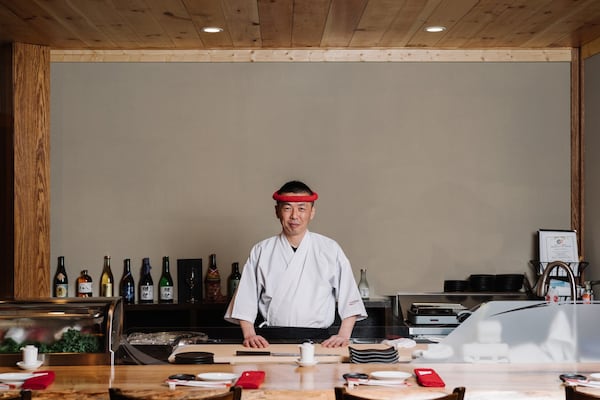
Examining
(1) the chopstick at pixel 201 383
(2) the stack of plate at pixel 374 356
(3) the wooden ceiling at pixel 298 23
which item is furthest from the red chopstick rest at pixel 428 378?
(3) the wooden ceiling at pixel 298 23

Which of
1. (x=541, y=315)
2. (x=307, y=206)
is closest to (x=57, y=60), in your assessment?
(x=307, y=206)

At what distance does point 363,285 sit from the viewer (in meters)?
5.64

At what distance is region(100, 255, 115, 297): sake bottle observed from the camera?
18.4ft

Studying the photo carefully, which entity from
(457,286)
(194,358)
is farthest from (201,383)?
(457,286)

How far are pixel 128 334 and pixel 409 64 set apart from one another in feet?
10.3

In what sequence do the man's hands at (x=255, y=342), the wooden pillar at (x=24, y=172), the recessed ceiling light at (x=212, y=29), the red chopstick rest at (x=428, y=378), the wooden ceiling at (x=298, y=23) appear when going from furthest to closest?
the wooden pillar at (x=24, y=172)
the recessed ceiling light at (x=212, y=29)
the wooden ceiling at (x=298, y=23)
the man's hands at (x=255, y=342)
the red chopstick rest at (x=428, y=378)

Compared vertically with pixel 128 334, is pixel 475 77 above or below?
above

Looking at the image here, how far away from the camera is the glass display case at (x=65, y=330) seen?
3199mm

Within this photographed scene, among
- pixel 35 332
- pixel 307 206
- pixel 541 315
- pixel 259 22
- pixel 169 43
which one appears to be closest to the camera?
pixel 541 315

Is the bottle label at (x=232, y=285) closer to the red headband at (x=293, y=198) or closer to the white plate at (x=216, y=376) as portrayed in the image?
the red headband at (x=293, y=198)

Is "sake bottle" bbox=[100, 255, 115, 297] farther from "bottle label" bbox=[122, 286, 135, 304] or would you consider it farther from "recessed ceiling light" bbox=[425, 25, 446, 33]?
"recessed ceiling light" bbox=[425, 25, 446, 33]

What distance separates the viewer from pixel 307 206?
4383 millimetres

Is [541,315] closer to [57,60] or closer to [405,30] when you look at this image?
[405,30]

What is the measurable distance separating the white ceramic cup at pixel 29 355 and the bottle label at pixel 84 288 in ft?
8.22
